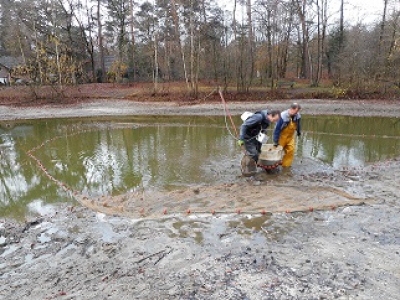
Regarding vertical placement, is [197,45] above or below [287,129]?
above

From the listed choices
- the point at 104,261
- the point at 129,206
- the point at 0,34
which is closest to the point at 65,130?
the point at 129,206

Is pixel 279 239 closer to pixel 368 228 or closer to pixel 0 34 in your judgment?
pixel 368 228

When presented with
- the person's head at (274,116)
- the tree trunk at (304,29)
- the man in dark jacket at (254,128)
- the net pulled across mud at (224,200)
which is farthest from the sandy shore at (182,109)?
the net pulled across mud at (224,200)

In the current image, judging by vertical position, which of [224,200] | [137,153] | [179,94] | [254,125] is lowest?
[224,200]

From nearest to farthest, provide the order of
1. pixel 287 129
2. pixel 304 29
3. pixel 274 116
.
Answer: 1. pixel 274 116
2. pixel 287 129
3. pixel 304 29

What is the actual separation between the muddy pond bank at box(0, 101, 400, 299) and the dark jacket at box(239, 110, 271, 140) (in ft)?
7.53

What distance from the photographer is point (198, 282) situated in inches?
138

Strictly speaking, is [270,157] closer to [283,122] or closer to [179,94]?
[283,122]

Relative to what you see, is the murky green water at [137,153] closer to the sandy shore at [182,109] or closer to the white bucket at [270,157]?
the white bucket at [270,157]

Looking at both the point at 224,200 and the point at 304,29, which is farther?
the point at 304,29

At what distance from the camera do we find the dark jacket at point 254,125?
683cm

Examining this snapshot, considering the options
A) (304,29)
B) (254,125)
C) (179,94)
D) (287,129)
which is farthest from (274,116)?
(304,29)

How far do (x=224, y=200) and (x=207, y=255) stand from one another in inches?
75.6

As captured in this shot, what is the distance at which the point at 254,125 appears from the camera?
22.7 feet
